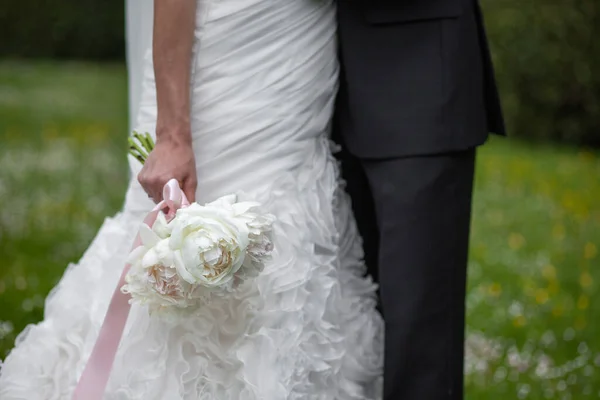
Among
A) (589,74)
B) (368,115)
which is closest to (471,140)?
(368,115)

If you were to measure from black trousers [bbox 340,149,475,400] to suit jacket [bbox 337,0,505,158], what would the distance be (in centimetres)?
6

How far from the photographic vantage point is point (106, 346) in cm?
236

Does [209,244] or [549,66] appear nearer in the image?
[209,244]

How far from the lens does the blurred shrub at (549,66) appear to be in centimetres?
984

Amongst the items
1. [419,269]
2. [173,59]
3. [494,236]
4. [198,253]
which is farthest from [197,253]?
[494,236]

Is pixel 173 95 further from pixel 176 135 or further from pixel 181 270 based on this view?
pixel 181 270

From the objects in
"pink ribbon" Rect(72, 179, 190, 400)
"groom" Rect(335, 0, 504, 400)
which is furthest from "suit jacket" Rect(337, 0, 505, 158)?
"pink ribbon" Rect(72, 179, 190, 400)

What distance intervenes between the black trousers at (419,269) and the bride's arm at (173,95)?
540 millimetres

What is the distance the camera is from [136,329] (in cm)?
235

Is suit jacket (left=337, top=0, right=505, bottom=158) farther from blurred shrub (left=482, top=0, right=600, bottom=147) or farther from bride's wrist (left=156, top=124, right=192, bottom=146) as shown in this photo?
blurred shrub (left=482, top=0, right=600, bottom=147)

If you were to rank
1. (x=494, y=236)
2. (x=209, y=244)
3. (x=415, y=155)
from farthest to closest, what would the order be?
(x=494, y=236) < (x=415, y=155) < (x=209, y=244)

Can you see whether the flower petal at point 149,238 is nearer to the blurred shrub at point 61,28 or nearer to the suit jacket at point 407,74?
the suit jacket at point 407,74

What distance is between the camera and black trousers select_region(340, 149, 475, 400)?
2.56 m

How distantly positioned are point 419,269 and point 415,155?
31cm
